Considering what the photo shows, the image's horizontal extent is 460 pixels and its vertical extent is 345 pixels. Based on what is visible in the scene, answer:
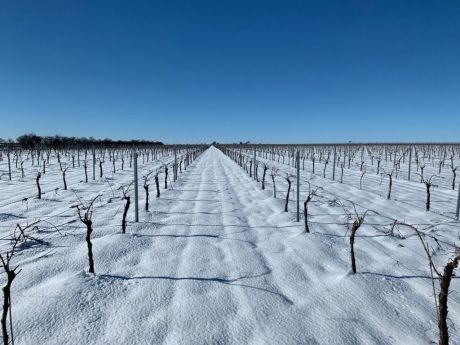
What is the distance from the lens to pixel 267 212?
6.30 metres

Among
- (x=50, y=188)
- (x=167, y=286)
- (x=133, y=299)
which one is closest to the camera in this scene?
(x=133, y=299)

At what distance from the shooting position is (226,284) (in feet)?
9.98

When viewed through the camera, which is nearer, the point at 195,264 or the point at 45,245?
the point at 195,264

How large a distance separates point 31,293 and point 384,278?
3448mm

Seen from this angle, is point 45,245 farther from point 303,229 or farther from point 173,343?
point 303,229

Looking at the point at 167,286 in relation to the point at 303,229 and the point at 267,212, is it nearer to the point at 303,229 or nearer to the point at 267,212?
the point at 303,229

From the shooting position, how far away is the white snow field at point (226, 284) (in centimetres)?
228

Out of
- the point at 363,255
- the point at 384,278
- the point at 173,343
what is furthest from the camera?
the point at 363,255

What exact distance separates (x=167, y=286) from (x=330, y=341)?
155 cm

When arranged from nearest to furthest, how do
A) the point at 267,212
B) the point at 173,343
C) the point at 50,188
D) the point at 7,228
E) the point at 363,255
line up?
the point at 173,343
the point at 363,255
the point at 7,228
the point at 267,212
the point at 50,188

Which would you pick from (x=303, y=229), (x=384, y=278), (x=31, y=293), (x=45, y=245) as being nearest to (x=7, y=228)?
(x=45, y=245)

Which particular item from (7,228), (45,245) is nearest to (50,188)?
(7,228)

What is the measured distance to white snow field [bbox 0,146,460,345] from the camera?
2.28 m

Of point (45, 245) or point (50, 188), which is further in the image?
point (50, 188)
